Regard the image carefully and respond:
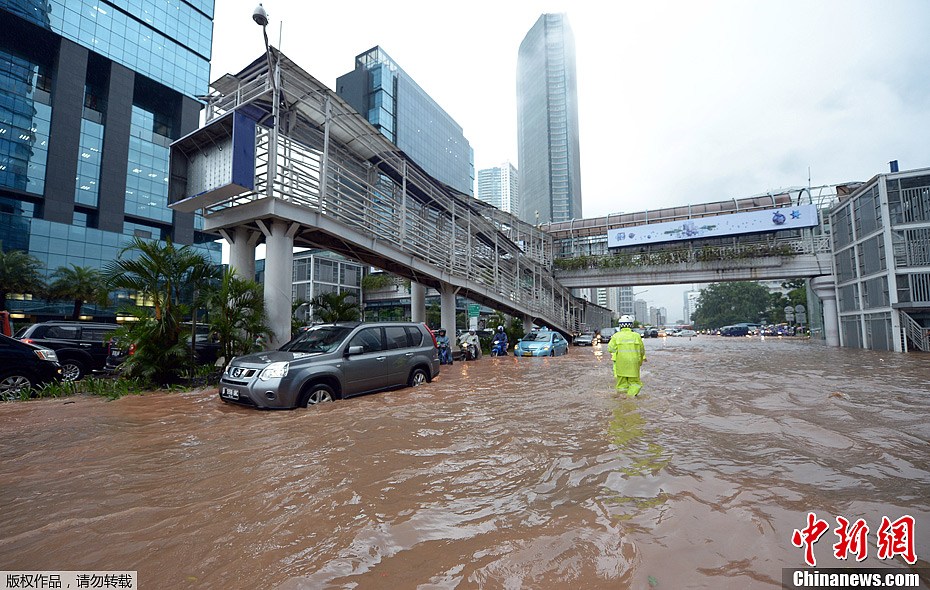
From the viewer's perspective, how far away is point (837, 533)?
101 inches

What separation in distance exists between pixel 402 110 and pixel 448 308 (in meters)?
61.0

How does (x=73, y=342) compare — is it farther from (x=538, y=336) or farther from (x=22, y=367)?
(x=538, y=336)

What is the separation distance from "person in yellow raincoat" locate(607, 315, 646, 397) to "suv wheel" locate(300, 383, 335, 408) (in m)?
4.88

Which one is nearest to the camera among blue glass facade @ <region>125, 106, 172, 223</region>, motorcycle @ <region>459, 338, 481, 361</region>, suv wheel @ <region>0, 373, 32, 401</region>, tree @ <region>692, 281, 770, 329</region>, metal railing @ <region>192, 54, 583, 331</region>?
suv wheel @ <region>0, 373, 32, 401</region>

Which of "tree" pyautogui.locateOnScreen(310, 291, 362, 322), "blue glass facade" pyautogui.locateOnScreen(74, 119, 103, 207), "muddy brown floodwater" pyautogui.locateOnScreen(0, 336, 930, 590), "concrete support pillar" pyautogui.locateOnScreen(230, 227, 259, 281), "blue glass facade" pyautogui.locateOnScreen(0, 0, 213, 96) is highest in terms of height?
"blue glass facade" pyautogui.locateOnScreen(0, 0, 213, 96)

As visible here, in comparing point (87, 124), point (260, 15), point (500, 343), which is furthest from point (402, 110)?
point (260, 15)

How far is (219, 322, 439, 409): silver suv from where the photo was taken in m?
6.05

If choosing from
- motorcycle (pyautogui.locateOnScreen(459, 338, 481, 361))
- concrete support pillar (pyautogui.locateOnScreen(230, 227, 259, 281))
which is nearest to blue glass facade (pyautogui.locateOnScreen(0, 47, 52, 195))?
concrete support pillar (pyautogui.locateOnScreen(230, 227, 259, 281))

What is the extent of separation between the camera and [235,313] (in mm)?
9289

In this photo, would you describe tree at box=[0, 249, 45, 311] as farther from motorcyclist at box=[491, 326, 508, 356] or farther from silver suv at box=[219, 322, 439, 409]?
silver suv at box=[219, 322, 439, 409]

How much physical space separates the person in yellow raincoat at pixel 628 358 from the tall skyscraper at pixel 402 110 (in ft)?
193

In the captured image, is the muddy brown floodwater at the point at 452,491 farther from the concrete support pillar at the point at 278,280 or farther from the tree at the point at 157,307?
the concrete support pillar at the point at 278,280

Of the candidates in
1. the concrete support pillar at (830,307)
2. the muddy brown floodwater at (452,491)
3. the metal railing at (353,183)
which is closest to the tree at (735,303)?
the concrete support pillar at (830,307)

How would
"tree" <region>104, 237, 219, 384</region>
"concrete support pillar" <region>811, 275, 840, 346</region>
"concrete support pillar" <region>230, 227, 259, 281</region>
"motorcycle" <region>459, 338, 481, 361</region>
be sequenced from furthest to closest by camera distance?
"concrete support pillar" <region>811, 275, 840, 346</region> → "motorcycle" <region>459, 338, 481, 361</region> → "concrete support pillar" <region>230, 227, 259, 281</region> → "tree" <region>104, 237, 219, 384</region>
